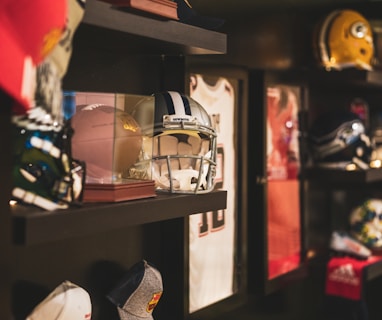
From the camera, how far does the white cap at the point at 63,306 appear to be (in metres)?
1.35

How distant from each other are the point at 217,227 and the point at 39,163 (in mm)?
964

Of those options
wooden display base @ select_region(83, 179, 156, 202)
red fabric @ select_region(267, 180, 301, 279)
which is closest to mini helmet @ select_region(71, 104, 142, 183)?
wooden display base @ select_region(83, 179, 156, 202)

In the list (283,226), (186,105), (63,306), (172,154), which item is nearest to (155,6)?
(186,105)

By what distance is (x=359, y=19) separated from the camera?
260cm

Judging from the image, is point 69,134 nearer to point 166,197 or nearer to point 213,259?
point 166,197

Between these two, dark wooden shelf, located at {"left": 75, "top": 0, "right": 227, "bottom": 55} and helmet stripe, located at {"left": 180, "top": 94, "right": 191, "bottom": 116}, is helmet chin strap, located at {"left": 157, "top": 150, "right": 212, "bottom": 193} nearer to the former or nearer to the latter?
helmet stripe, located at {"left": 180, "top": 94, "right": 191, "bottom": 116}

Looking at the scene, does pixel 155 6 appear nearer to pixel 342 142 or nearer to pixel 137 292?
pixel 137 292

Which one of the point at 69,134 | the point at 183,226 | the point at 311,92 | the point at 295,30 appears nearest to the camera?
the point at 69,134

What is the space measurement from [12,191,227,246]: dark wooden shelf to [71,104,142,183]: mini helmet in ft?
0.29

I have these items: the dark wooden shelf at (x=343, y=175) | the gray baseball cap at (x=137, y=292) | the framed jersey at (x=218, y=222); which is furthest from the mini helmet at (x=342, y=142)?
the gray baseball cap at (x=137, y=292)

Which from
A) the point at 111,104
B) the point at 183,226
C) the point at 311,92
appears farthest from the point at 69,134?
the point at 311,92

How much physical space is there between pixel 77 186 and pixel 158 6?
43 centimetres

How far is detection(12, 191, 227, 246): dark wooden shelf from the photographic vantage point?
1139 millimetres

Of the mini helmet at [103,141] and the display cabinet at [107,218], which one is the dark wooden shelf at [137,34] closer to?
the display cabinet at [107,218]
